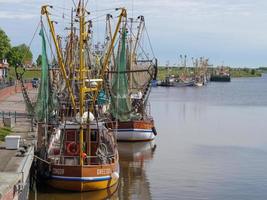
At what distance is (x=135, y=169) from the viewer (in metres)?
39.0

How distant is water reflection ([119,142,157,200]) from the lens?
32094 mm

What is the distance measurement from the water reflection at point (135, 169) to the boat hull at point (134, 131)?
50 cm

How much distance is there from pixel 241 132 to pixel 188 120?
15.0m

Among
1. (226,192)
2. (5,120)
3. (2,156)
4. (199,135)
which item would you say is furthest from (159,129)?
(2,156)

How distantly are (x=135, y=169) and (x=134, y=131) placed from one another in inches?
410

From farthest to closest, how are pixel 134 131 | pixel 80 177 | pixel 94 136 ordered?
pixel 134 131 < pixel 94 136 < pixel 80 177

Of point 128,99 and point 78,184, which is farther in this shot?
point 128,99

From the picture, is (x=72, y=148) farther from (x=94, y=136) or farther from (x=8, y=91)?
(x=8, y=91)

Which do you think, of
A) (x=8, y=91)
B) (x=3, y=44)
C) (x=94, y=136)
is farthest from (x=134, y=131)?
(x=3, y=44)

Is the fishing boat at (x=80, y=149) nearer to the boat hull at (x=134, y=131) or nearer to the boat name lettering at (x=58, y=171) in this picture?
the boat name lettering at (x=58, y=171)

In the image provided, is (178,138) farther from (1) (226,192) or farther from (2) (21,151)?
(2) (21,151)

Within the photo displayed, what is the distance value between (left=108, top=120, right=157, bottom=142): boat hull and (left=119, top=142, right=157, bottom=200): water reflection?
1.65 feet

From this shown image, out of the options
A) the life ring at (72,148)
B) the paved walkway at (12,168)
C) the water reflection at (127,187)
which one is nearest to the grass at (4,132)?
the paved walkway at (12,168)

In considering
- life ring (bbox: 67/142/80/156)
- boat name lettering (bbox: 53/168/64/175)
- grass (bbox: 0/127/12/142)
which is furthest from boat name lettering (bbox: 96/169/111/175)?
grass (bbox: 0/127/12/142)
